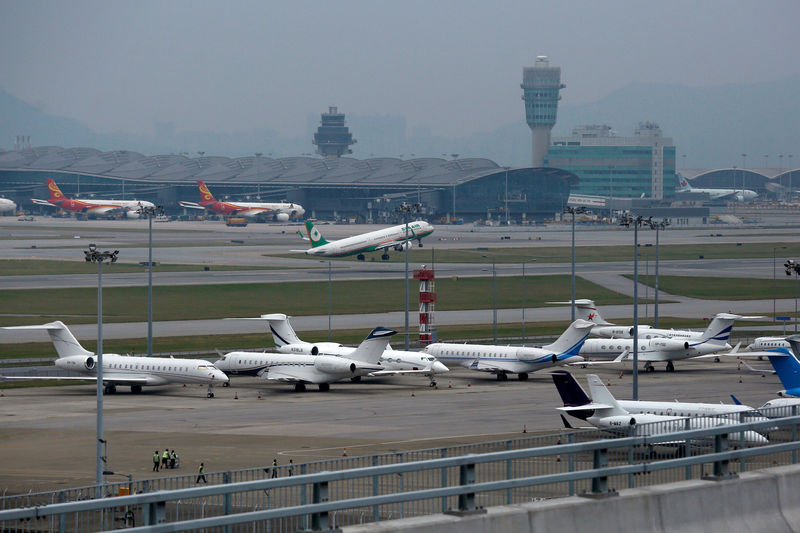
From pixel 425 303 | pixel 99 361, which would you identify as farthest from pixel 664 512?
pixel 425 303

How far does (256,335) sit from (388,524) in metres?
93.3

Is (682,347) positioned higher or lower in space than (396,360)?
higher

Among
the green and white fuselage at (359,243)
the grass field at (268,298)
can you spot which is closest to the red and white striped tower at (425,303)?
the grass field at (268,298)

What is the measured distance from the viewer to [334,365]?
7850 cm

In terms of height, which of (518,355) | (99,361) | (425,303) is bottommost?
(518,355)

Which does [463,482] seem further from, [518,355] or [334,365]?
[518,355]

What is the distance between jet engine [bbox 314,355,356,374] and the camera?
7850 centimetres

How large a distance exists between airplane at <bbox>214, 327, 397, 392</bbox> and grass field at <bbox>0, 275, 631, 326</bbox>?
135 ft

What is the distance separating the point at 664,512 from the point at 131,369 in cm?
6366

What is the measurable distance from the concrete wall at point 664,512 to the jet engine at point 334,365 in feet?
189

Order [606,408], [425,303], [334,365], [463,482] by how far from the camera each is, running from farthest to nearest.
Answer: [425,303], [334,365], [606,408], [463,482]

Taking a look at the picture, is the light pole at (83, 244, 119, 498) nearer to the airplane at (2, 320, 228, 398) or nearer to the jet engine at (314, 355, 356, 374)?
the airplane at (2, 320, 228, 398)

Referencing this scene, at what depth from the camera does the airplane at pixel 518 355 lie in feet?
272

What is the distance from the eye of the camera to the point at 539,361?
8356cm
